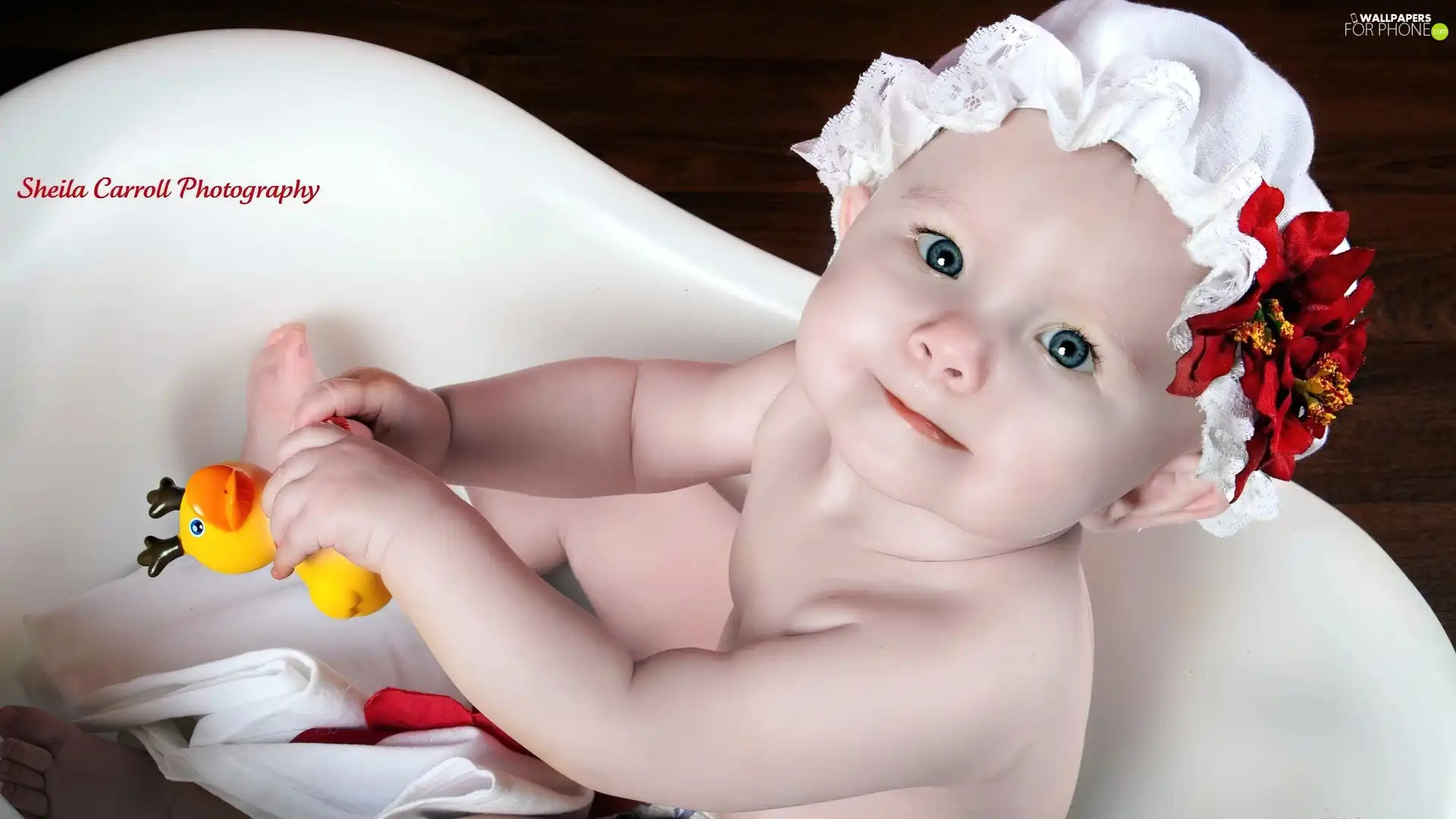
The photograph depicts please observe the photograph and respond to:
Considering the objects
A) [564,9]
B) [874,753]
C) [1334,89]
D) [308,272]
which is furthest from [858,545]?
[1334,89]

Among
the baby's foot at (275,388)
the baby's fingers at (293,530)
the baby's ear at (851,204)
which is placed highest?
the baby's ear at (851,204)

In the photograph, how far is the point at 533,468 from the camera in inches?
31.9

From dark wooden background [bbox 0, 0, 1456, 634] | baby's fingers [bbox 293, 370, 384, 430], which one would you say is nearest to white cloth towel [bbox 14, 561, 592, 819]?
baby's fingers [bbox 293, 370, 384, 430]

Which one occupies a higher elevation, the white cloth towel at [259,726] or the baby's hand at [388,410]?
the baby's hand at [388,410]

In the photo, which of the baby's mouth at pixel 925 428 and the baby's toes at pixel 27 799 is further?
the baby's toes at pixel 27 799

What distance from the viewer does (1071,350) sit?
544 mm

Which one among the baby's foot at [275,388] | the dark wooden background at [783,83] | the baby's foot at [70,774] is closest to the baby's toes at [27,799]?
the baby's foot at [70,774]

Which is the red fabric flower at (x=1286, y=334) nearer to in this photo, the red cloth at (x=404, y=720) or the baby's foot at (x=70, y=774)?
the red cloth at (x=404, y=720)

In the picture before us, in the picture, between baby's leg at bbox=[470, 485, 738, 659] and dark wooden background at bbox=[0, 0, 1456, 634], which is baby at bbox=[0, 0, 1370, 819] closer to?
baby's leg at bbox=[470, 485, 738, 659]

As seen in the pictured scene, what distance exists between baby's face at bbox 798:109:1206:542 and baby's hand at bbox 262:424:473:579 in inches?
7.8

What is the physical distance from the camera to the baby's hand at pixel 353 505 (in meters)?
0.56

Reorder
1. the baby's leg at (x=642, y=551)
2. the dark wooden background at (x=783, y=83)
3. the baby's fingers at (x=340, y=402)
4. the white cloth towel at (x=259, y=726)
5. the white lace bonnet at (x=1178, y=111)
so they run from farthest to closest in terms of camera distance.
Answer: the dark wooden background at (x=783, y=83)
the baby's leg at (x=642, y=551)
the white cloth towel at (x=259, y=726)
the baby's fingers at (x=340, y=402)
the white lace bonnet at (x=1178, y=111)

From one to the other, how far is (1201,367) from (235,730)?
638 millimetres

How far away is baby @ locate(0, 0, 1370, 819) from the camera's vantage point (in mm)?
536
